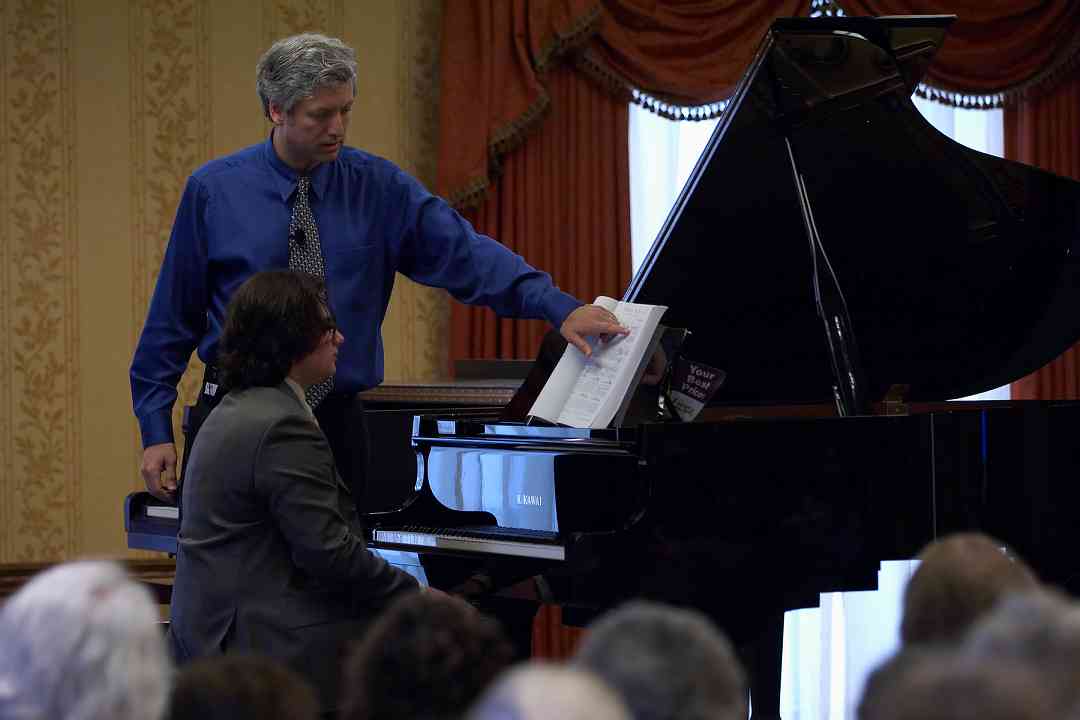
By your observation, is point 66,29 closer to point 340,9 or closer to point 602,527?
point 340,9

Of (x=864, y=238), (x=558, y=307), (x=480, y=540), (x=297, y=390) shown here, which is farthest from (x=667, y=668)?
(x=864, y=238)

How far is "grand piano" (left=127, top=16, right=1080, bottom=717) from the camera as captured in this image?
9.03 feet

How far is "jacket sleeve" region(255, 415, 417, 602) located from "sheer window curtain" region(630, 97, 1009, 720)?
2.97m

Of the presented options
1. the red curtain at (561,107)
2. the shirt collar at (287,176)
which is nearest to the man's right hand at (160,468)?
the shirt collar at (287,176)

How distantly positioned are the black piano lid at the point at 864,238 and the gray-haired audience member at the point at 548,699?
226 centimetres

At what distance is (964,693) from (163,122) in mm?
4678

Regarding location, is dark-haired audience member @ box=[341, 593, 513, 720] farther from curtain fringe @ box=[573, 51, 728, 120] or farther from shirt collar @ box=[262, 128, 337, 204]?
curtain fringe @ box=[573, 51, 728, 120]

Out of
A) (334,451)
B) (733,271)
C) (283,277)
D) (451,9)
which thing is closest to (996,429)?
(733,271)

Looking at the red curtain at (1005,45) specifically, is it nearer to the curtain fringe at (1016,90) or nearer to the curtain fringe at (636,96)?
the curtain fringe at (1016,90)

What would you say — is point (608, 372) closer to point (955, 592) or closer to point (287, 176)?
point (287, 176)

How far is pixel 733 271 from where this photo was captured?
3.47m

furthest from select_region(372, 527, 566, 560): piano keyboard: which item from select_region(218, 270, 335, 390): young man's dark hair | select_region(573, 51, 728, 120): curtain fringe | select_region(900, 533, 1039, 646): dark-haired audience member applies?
select_region(573, 51, 728, 120): curtain fringe

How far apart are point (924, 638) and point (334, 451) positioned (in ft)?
6.33

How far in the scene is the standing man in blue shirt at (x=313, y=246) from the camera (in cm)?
298
